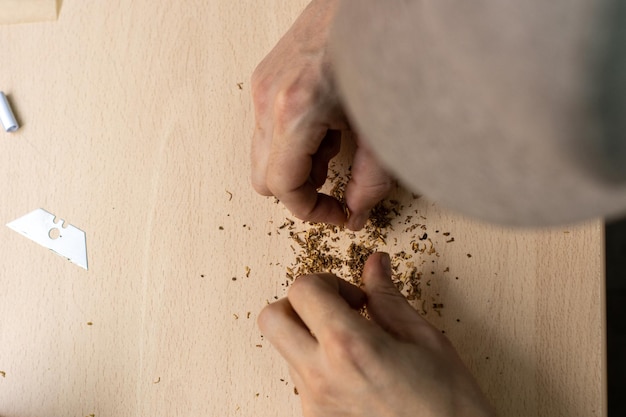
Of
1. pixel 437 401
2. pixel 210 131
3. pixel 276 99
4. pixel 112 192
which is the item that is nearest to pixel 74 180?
pixel 112 192

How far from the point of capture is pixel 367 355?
0.58 meters

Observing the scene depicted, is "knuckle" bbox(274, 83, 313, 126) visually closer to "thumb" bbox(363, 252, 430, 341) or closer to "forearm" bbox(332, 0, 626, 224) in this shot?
"thumb" bbox(363, 252, 430, 341)

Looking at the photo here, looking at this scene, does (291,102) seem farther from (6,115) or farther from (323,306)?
(6,115)

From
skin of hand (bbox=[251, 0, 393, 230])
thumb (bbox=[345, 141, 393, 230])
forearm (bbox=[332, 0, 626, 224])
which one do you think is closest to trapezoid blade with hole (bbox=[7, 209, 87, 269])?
skin of hand (bbox=[251, 0, 393, 230])

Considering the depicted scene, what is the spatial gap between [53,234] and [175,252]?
18cm

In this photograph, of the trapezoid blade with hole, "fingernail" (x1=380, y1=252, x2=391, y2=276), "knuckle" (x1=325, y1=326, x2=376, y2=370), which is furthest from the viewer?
the trapezoid blade with hole

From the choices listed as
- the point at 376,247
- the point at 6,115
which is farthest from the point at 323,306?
the point at 6,115

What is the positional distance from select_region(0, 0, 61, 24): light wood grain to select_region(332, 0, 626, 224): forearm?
740mm

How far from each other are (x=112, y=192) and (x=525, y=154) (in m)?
0.69

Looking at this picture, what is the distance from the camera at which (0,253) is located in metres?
0.81

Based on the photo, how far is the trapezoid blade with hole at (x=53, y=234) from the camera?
0.79m

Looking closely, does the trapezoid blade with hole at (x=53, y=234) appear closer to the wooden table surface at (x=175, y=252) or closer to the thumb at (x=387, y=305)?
the wooden table surface at (x=175, y=252)

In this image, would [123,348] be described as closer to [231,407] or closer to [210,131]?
[231,407]

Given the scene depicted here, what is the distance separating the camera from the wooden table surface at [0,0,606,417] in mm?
716
